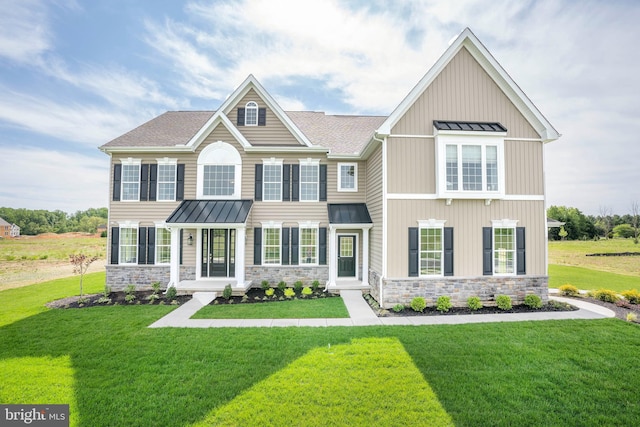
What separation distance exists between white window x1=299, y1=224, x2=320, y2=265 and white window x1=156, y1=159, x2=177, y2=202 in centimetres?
670

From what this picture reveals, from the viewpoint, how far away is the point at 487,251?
10.6m

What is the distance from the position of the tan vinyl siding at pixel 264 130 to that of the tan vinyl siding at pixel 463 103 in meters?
5.73

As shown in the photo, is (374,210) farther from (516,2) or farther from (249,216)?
(516,2)

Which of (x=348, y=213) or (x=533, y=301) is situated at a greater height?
(x=348, y=213)

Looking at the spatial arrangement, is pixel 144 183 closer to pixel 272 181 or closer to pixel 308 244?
pixel 272 181

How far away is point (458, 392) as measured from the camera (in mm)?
4809

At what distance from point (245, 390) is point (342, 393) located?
170cm

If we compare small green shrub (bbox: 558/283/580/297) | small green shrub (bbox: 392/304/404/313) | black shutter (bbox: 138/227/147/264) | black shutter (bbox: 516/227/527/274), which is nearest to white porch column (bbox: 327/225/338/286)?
small green shrub (bbox: 392/304/404/313)

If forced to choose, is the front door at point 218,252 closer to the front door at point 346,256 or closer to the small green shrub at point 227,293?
the small green shrub at point 227,293

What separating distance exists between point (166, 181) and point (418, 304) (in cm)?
1280

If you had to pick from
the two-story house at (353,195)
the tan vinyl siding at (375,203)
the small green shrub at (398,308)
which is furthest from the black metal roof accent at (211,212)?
the small green shrub at (398,308)

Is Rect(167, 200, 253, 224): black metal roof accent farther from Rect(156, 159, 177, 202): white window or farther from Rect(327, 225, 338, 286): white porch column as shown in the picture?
Rect(327, 225, 338, 286): white porch column

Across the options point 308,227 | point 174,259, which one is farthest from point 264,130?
point 174,259

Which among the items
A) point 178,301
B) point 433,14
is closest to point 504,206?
point 433,14
